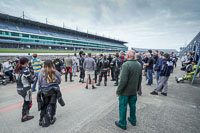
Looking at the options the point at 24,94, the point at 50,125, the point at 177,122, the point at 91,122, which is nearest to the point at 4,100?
the point at 24,94

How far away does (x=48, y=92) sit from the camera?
2.38 metres

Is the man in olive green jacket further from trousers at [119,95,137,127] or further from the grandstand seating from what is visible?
the grandstand seating

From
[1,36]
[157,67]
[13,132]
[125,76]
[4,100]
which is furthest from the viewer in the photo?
[1,36]

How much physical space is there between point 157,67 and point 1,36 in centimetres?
4836

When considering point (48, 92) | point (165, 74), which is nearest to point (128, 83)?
point (48, 92)

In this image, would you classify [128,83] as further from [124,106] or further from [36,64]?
[36,64]

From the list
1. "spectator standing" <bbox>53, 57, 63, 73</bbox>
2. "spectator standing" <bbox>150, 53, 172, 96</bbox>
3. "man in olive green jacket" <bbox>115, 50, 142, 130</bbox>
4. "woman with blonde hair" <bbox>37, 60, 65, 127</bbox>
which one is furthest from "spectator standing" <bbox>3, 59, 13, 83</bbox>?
"spectator standing" <bbox>150, 53, 172, 96</bbox>

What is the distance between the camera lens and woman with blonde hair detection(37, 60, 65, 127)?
235cm

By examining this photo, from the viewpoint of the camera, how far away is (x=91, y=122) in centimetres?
255

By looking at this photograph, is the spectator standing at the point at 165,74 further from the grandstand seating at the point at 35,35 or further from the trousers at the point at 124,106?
the grandstand seating at the point at 35,35

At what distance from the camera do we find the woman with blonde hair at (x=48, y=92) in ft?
7.72

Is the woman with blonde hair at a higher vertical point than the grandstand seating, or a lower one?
lower

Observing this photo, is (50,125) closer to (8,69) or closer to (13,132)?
(13,132)

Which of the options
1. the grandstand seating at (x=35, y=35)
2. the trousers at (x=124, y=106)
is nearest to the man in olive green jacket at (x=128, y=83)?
the trousers at (x=124, y=106)
